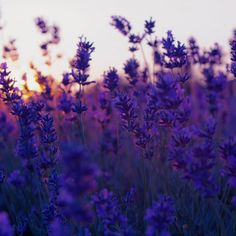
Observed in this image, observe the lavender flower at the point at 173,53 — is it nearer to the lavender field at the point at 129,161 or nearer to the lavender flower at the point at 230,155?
the lavender field at the point at 129,161

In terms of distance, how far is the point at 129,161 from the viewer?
555 cm

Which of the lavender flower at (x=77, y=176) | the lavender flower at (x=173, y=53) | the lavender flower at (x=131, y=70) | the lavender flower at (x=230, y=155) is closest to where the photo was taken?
the lavender flower at (x=77, y=176)

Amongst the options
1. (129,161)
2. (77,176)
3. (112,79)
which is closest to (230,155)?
(77,176)

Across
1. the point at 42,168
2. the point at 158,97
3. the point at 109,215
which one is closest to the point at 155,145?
the point at 42,168

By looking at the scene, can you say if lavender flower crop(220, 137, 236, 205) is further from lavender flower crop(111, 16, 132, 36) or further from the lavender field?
lavender flower crop(111, 16, 132, 36)

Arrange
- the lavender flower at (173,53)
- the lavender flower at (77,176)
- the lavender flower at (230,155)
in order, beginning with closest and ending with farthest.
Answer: the lavender flower at (77,176) < the lavender flower at (230,155) < the lavender flower at (173,53)

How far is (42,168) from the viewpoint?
3414 millimetres

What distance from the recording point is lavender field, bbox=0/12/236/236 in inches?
77.8

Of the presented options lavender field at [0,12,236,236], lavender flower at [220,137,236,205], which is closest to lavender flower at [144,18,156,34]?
lavender field at [0,12,236,236]

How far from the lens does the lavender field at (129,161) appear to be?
198cm

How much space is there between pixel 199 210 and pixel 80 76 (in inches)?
50.2

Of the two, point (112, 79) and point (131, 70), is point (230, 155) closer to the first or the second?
point (112, 79)

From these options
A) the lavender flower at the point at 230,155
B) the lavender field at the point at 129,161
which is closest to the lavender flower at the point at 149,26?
the lavender field at the point at 129,161

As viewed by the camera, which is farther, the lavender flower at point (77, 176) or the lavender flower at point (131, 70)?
the lavender flower at point (131, 70)
